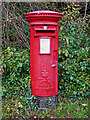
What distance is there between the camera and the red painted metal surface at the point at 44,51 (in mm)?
3076

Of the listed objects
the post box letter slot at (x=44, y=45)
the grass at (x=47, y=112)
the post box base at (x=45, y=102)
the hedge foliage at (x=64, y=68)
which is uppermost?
the post box letter slot at (x=44, y=45)

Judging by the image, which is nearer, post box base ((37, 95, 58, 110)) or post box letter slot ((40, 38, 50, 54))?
post box letter slot ((40, 38, 50, 54))

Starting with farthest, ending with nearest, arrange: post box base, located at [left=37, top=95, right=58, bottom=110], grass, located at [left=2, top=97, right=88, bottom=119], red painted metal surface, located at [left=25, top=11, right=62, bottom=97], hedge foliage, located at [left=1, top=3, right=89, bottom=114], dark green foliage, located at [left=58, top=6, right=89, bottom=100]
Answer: dark green foliage, located at [left=58, top=6, right=89, bottom=100], hedge foliage, located at [left=1, top=3, right=89, bottom=114], post box base, located at [left=37, top=95, right=58, bottom=110], grass, located at [left=2, top=97, right=88, bottom=119], red painted metal surface, located at [left=25, top=11, right=62, bottom=97]

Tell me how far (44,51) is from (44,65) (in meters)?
0.27

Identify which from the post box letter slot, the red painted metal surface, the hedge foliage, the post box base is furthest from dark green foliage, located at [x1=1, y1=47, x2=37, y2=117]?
the post box letter slot

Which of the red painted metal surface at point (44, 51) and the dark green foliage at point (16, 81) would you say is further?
the dark green foliage at point (16, 81)

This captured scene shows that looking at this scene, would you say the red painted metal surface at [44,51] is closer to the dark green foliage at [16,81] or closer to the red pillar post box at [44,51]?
the red pillar post box at [44,51]

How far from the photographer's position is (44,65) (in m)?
3.22

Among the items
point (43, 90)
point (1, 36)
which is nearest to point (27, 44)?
point (1, 36)

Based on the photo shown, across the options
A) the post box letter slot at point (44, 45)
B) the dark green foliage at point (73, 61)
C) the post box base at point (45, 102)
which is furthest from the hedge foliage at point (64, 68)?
the post box letter slot at point (44, 45)

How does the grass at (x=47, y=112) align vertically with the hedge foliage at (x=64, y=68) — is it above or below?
below

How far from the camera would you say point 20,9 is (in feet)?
14.8

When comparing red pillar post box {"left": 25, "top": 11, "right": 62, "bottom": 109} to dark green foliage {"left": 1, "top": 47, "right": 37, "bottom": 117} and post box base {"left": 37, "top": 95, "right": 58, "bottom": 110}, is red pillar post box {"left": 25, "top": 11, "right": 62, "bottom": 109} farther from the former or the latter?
dark green foliage {"left": 1, "top": 47, "right": 37, "bottom": 117}

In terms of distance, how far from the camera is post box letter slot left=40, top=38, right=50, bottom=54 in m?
3.13
